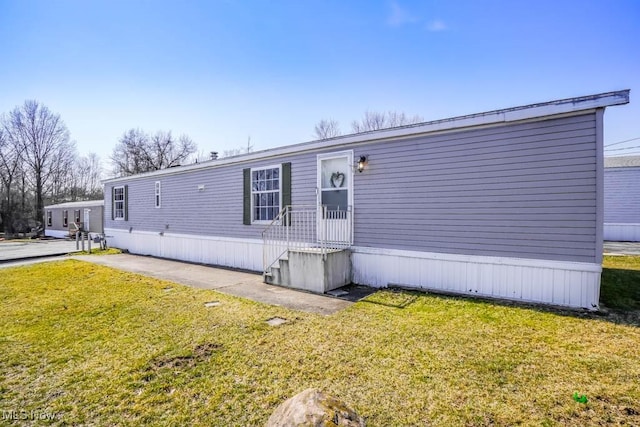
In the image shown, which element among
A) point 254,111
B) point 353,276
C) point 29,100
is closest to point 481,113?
point 353,276

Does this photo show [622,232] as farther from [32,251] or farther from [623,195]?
[32,251]

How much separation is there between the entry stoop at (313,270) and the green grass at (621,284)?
4.37 m

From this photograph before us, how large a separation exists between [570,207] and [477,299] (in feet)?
6.56

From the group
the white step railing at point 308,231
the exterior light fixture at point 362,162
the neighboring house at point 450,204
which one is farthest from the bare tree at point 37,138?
the exterior light fixture at point 362,162

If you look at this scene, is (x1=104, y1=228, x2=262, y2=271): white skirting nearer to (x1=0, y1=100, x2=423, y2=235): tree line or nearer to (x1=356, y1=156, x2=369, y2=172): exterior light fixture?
(x1=356, y1=156, x2=369, y2=172): exterior light fixture

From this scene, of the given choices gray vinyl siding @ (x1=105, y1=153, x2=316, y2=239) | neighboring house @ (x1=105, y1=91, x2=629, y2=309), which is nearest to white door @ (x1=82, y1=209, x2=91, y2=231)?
gray vinyl siding @ (x1=105, y1=153, x2=316, y2=239)

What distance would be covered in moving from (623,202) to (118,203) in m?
22.5

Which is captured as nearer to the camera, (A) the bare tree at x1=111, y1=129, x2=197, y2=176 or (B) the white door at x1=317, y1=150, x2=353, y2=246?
(B) the white door at x1=317, y1=150, x2=353, y2=246

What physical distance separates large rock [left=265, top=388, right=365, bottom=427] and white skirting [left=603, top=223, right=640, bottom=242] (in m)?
17.4

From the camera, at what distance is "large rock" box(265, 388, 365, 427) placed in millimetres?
1889

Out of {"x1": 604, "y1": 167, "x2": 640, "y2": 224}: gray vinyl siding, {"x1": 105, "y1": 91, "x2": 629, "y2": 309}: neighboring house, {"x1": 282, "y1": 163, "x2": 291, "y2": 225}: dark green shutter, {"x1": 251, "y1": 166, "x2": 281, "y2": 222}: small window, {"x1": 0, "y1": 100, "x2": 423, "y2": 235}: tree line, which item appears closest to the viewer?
{"x1": 105, "y1": 91, "x2": 629, "y2": 309}: neighboring house

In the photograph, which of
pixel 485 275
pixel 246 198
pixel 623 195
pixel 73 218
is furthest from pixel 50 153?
pixel 623 195

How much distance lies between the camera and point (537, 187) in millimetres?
4934

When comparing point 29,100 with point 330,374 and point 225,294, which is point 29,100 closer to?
point 225,294
